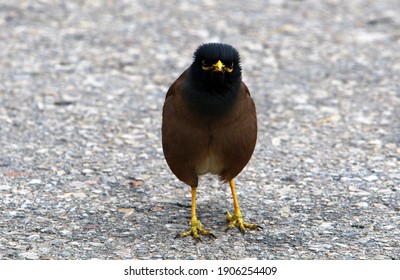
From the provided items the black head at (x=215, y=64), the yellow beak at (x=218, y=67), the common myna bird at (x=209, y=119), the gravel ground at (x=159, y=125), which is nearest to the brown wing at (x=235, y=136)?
the common myna bird at (x=209, y=119)

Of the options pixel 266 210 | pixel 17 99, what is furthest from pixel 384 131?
pixel 17 99

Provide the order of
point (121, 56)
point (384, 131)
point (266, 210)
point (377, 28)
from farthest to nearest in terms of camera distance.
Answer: point (377, 28) → point (121, 56) → point (384, 131) → point (266, 210)

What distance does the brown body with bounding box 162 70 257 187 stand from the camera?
543 cm

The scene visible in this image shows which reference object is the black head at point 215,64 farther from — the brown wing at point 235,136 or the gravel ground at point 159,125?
the gravel ground at point 159,125

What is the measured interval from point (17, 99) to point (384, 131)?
3742 millimetres

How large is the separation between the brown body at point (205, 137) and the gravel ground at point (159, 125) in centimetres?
51

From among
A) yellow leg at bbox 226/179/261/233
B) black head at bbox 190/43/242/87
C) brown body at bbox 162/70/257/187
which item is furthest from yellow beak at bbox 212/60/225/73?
yellow leg at bbox 226/179/261/233

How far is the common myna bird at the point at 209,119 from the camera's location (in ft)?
17.6

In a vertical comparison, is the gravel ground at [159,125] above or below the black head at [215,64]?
below

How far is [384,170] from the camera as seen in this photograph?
271 inches

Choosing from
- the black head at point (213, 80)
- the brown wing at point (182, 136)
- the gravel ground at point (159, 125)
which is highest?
the black head at point (213, 80)

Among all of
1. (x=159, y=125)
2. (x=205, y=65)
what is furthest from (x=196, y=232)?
(x=159, y=125)
